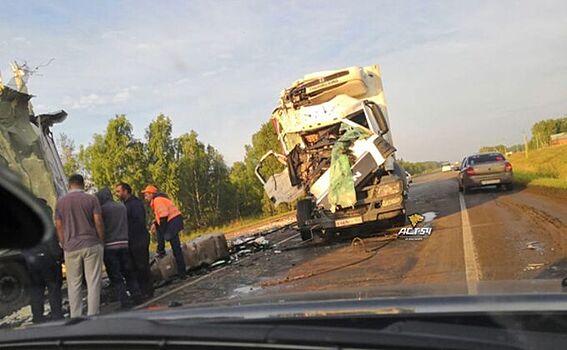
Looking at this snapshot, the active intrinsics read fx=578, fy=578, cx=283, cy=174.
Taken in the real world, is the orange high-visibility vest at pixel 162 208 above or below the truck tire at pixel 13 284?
above

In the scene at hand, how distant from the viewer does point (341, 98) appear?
42.8ft

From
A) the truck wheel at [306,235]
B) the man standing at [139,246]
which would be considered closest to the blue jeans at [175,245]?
the man standing at [139,246]

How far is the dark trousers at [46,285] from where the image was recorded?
7.84 m

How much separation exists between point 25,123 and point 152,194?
2.40m

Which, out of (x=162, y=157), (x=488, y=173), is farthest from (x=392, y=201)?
(x=162, y=157)

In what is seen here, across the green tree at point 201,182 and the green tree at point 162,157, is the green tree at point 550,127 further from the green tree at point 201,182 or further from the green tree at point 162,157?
the green tree at point 162,157

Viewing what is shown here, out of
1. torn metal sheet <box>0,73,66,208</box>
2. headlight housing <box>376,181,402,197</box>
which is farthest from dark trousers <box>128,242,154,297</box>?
headlight housing <box>376,181,402,197</box>

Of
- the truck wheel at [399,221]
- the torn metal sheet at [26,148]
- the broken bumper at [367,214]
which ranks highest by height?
the torn metal sheet at [26,148]

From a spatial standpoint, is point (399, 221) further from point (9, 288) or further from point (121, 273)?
point (9, 288)

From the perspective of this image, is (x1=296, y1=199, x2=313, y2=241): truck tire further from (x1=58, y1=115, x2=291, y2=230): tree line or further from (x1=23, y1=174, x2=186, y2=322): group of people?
(x1=58, y1=115, x2=291, y2=230): tree line

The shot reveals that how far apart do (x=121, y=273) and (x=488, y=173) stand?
52.8ft

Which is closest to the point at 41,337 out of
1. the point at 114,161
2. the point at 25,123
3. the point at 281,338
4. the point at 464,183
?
the point at 281,338

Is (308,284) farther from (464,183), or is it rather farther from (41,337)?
(464,183)

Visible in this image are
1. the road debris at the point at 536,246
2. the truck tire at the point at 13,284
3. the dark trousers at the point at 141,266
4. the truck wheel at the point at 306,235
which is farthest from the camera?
the truck wheel at the point at 306,235
